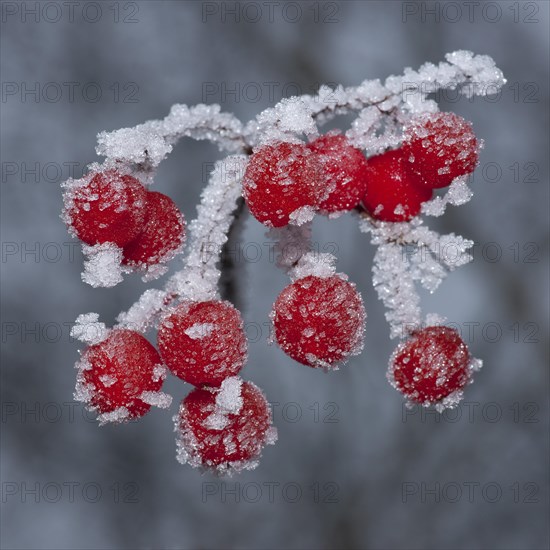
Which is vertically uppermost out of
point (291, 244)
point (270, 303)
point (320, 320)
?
point (270, 303)

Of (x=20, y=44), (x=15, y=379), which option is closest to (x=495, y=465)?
(x=15, y=379)

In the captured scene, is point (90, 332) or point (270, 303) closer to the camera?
point (90, 332)

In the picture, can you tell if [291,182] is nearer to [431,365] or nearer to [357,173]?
[357,173]

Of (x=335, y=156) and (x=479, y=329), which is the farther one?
(x=479, y=329)

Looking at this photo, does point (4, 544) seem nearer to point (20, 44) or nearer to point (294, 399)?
point (294, 399)

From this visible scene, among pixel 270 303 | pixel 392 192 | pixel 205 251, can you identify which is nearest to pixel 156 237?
pixel 205 251

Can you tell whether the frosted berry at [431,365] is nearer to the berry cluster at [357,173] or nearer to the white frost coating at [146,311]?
the berry cluster at [357,173]

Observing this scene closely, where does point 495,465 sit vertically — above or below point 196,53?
below

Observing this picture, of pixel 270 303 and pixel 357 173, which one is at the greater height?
pixel 270 303
